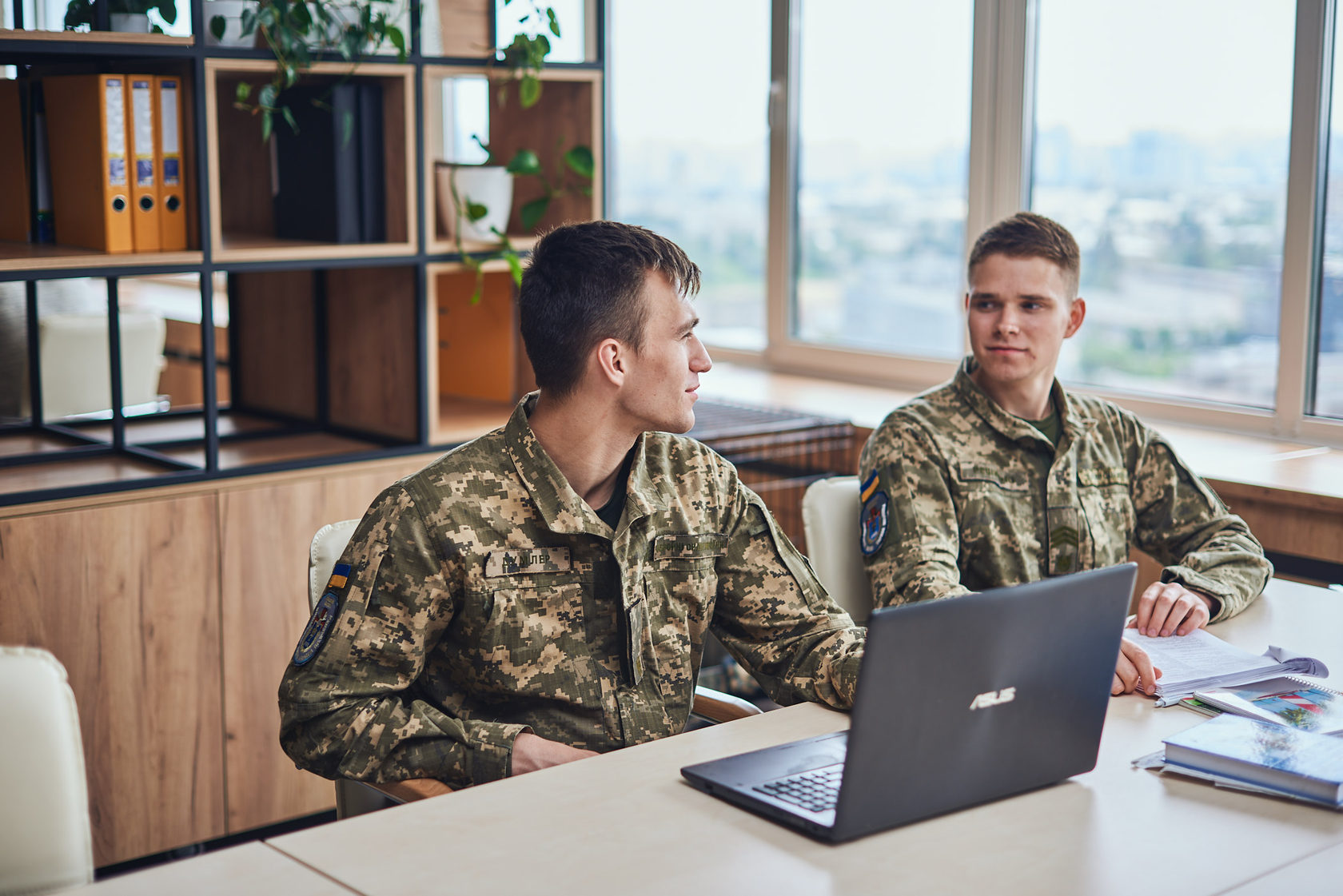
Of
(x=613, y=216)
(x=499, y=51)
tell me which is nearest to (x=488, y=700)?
(x=499, y=51)

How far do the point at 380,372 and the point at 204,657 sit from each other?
2.28ft

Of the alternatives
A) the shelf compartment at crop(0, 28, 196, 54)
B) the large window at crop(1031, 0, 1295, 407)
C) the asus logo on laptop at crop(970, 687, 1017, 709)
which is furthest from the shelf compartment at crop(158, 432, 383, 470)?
the large window at crop(1031, 0, 1295, 407)

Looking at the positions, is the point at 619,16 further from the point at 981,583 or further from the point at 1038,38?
the point at 981,583

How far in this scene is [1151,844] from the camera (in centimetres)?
128

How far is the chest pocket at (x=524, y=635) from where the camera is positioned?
165 centimetres

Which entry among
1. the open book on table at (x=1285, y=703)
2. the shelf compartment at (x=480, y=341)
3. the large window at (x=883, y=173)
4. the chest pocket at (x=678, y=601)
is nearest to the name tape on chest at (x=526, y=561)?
the chest pocket at (x=678, y=601)

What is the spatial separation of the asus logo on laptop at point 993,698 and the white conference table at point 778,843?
0.07 meters

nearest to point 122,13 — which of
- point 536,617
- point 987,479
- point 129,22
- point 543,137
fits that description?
point 129,22

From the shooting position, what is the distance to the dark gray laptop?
1.22 m

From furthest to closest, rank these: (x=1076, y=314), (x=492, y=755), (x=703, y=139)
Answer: (x=703, y=139) → (x=1076, y=314) → (x=492, y=755)

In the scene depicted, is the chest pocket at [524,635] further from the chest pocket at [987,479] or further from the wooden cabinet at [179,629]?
the wooden cabinet at [179,629]

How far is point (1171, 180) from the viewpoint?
3250 millimetres

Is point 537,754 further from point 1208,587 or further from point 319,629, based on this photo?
point 1208,587

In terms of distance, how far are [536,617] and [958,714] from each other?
59 cm
